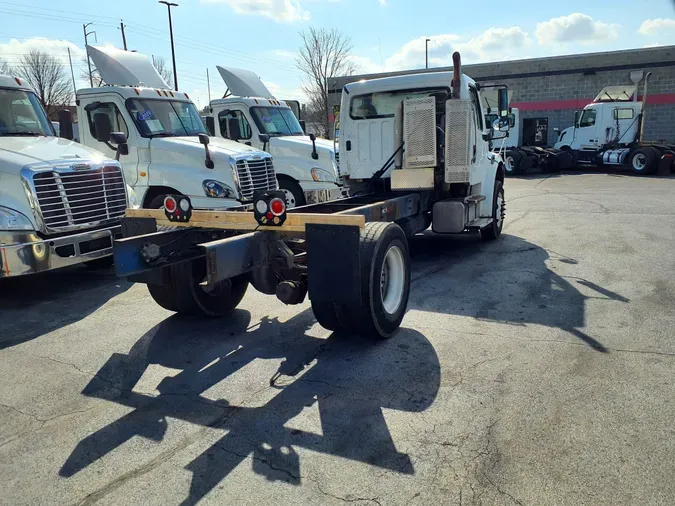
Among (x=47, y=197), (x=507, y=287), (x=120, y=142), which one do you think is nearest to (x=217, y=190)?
(x=120, y=142)

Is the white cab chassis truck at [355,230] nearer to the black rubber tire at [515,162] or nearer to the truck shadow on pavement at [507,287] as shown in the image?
the truck shadow on pavement at [507,287]

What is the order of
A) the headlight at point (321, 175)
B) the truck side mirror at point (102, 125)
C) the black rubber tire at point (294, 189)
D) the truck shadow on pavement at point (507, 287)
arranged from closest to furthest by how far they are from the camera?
the truck shadow on pavement at point (507, 287)
the truck side mirror at point (102, 125)
the headlight at point (321, 175)
the black rubber tire at point (294, 189)

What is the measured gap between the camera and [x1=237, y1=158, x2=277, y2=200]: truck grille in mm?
8584

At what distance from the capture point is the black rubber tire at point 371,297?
436 centimetres

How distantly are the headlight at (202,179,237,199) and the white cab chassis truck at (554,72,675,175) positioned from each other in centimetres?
A: 1905

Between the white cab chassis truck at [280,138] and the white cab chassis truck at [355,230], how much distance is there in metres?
3.29

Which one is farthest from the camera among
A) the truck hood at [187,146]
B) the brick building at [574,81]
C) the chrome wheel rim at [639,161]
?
the brick building at [574,81]

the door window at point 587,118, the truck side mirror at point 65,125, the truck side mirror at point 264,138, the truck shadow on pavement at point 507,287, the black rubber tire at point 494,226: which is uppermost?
the door window at point 587,118

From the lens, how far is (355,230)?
166 inches

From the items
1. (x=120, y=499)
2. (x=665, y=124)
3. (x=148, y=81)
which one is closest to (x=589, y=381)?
(x=120, y=499)

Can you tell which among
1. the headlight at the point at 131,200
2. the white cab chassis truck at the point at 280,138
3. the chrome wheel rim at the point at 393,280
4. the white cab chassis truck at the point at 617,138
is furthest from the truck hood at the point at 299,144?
the white cab chassis truck at the point at 617,138

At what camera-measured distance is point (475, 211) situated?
8406 millimetres

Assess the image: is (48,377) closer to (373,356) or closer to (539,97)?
(373,356)

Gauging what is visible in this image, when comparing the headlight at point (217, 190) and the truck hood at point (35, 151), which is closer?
the truck hood at point (35, 151)
